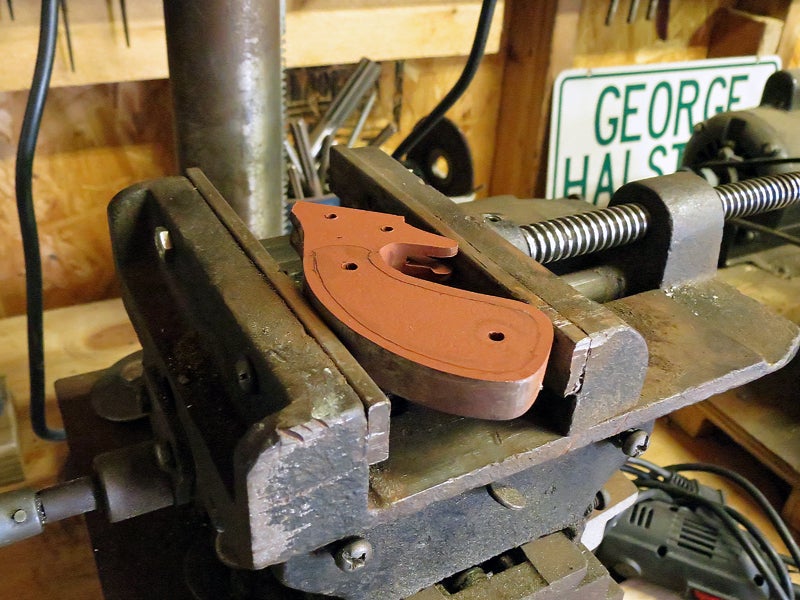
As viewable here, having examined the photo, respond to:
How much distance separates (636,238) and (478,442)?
0.91 ft

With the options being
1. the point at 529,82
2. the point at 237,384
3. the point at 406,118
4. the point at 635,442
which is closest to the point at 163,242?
the point at 237,384

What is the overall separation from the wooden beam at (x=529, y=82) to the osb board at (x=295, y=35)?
0.52 feet

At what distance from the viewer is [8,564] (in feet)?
2.68

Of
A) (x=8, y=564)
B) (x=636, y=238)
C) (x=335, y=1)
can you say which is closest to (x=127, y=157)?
(x=335, y=1)

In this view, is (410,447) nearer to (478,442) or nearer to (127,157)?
(478,442)

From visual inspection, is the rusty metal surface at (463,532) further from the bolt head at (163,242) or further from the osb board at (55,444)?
the osb board at (55,444)

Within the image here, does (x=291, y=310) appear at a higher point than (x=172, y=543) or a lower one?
higher

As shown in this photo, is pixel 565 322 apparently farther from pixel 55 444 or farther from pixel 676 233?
pixel 55 444

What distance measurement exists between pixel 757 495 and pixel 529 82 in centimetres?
88

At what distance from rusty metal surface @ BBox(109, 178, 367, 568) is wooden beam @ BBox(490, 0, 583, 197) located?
3.16ft

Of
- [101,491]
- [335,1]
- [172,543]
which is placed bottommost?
[172,543]

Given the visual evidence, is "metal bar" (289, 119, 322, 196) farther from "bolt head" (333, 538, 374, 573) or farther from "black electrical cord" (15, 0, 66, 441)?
"bolt head" (333, 538, 374, 573)

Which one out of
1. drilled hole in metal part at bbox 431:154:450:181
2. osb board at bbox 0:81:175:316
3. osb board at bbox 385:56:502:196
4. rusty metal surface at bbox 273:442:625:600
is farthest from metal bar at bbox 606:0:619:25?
rusty metal surface at bbox 273:442:625:600

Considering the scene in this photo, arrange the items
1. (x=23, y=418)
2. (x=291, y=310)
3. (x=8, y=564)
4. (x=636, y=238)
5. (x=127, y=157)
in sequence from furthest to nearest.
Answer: (x=127, y=157) → (x=23, y=418) → (x=8, y=564) → (x=636, y=238) → (x=291, y=310)
